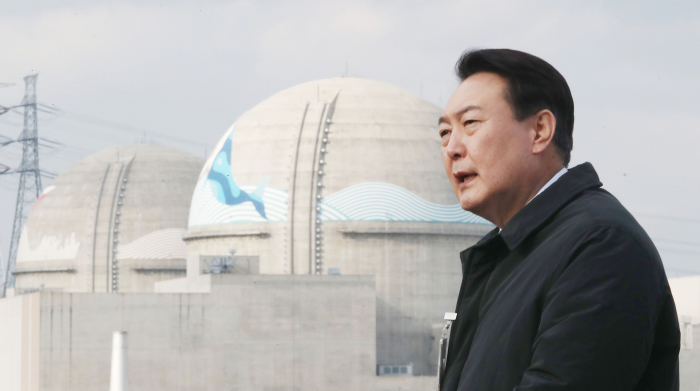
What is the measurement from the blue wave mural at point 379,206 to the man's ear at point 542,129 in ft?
127

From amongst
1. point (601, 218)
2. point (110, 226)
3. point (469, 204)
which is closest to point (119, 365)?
point (110, 226)

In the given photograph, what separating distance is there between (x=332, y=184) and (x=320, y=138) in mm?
2019

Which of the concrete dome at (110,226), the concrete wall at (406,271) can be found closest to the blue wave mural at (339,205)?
the concrete wall at (406,271)

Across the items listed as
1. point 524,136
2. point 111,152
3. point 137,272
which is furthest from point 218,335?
point 524,136

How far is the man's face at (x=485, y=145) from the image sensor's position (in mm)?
3027

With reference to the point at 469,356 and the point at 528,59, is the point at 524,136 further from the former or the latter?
the point at 469,356

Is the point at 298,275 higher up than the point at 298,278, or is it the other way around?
the point at 298,275

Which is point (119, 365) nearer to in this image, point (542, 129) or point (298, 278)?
point (298, 278)

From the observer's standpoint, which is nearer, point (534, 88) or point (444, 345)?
point (534, 88)

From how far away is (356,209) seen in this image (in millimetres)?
41781

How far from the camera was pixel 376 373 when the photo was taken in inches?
1671

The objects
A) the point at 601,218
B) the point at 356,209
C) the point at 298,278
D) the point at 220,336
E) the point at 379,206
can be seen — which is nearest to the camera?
the point at 601,218

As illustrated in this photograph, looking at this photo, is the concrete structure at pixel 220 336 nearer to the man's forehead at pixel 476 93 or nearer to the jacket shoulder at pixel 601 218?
the man's forehead at pixel 476 93

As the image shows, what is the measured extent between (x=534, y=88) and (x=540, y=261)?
0.56 metres
